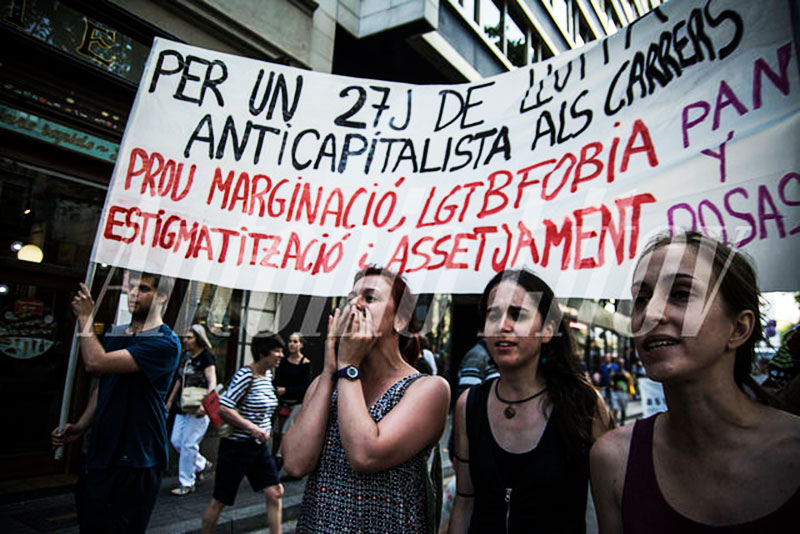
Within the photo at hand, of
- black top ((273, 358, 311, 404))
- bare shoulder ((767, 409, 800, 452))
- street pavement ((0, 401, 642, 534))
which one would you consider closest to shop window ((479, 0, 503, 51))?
black top ((273, 358, 311, 404))

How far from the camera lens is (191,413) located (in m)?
5.82

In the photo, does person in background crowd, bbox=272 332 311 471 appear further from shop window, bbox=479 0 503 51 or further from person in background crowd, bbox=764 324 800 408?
shop window, bbox=479 0 503 51

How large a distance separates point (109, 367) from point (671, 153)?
3.05 m

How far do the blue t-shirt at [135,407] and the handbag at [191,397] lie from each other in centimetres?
301

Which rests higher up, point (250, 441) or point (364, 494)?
point (364, 494)

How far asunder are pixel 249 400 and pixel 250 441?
357 mm

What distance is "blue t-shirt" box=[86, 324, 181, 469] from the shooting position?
9.04ft

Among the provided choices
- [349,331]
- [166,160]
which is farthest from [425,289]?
[166,160]

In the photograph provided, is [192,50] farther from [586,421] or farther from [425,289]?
[586,421]

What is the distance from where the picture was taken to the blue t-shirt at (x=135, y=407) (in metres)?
2.76

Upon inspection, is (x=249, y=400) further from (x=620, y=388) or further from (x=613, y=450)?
(x=620, y=388)

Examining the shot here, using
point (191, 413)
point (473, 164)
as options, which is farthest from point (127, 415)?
point (191, 413)

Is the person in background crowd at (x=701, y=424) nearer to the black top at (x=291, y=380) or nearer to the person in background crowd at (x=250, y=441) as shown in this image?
the person in background crowd at (x=250, y=441)

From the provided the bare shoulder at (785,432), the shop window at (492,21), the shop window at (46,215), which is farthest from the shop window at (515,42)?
the bare shoulder at (785,432)
